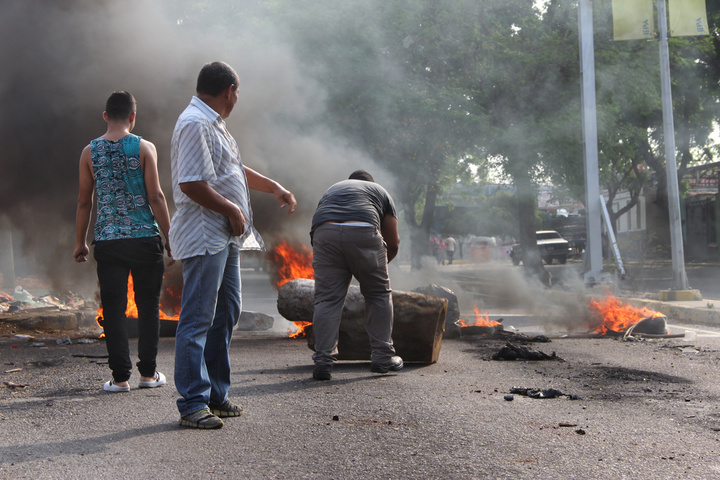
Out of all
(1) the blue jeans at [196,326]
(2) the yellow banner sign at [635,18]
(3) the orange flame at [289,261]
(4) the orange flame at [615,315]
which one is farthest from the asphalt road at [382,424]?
(2) the yellow banner sign at [635,18]

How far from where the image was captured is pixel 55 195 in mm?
10594

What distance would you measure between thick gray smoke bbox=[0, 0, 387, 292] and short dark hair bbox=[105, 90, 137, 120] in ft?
22.2

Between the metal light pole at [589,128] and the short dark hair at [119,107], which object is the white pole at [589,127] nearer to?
the metal light pole at [589,128]

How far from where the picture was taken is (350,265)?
4594 mm

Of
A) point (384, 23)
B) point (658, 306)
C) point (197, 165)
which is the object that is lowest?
point (658, 306)

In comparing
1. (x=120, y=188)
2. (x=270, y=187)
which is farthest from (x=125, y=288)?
(x=270, y=187)

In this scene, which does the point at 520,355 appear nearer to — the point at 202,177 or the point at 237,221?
the point at 237,221

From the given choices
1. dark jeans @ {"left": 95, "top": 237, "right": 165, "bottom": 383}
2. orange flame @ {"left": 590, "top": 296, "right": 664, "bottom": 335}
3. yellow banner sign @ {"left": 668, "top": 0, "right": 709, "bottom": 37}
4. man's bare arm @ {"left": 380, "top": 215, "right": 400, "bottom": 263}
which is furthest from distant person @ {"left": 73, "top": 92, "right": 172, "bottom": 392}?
yellow banner sign @ {"left": 668, "top": 0, "right": 709, "bottom": 37}

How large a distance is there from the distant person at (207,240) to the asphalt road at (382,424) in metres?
0.19

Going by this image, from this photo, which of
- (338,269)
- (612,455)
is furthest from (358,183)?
(612,455)

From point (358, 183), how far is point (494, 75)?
10838 millimetres

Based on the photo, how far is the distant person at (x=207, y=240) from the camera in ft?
9.92

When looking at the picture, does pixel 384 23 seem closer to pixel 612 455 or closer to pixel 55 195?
pixel 55 195

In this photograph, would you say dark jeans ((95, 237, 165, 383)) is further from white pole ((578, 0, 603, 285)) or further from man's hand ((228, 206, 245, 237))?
white pole ((578, 0, 603, 285))
